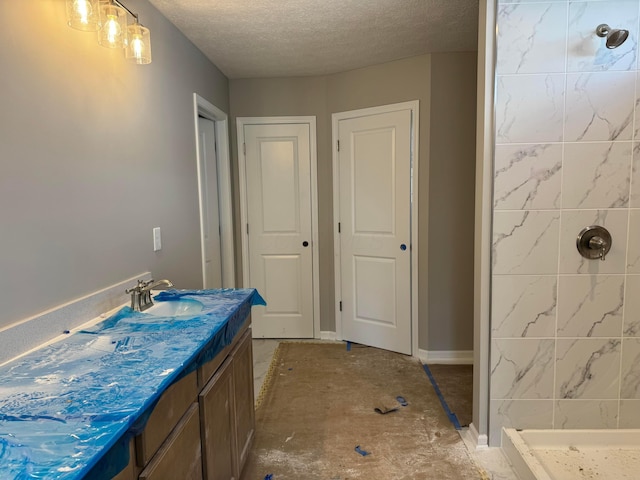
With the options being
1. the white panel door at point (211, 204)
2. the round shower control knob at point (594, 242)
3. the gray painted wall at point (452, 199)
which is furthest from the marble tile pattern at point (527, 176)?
the white panel door at point (211, 204)

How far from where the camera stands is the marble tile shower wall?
6.03 feet

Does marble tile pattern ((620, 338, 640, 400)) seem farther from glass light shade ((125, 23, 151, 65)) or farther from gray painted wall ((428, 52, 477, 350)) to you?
glass light shade ((125, 23, 151, 65))

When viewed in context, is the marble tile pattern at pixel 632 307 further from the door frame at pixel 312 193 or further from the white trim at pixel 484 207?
the door frame at pixel 312 193

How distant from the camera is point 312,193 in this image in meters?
3.55

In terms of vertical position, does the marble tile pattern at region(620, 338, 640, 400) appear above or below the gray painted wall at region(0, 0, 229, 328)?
below

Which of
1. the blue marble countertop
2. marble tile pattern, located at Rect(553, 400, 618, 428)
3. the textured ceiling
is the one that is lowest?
marble tile pattern, located at Rect(553, 400, 618, 428)

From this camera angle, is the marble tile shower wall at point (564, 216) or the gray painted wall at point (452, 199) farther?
the gray painted wall at point (452, 199)

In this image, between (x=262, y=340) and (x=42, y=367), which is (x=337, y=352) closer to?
(x=262, y=340)

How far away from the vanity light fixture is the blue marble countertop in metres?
1.08

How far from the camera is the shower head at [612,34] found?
1725 mm

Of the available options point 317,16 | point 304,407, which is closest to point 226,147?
point 317,16

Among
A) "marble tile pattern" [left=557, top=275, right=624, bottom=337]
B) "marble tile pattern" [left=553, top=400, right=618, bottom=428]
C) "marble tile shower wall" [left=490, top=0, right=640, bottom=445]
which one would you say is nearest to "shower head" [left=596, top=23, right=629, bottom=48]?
"marble tile shower wall" [left=490, top=0, right=640, bottom=445]

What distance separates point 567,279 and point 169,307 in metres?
1.92

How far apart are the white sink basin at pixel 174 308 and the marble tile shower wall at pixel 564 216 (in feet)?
4.78
